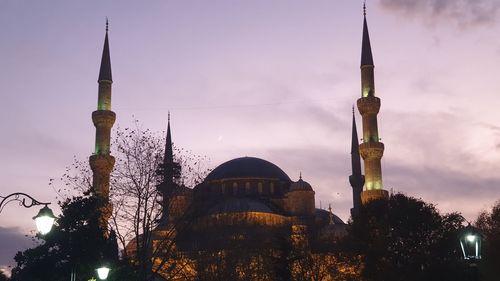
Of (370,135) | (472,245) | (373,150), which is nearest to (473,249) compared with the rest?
(472,245)

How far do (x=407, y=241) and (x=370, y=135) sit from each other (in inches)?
459

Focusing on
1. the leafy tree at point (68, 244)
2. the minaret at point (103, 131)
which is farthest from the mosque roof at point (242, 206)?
the leafy tree at point (68, 244)

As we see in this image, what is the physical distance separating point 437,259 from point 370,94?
53.0 ft

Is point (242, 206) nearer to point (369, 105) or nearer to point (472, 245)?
point (369, 105)

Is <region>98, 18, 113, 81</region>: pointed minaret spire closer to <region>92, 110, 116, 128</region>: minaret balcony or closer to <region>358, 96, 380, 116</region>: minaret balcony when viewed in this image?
<region>92, 110, 116, 128</region>: minaret balcony

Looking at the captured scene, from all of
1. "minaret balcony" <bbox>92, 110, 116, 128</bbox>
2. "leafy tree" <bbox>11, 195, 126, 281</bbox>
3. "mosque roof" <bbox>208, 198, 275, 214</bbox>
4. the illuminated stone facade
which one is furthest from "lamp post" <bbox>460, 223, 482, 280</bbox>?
"mosque roof" <bbox>208, 198, 275, 214</bbox>

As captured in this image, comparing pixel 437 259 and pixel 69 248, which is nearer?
pixel 69 248

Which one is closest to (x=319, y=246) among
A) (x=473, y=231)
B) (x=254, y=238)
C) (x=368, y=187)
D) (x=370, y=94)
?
(x=254, y=238)

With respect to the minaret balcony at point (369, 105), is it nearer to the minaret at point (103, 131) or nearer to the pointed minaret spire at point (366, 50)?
the pointed minaret spire at point (366, 50)

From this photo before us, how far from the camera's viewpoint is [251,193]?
203ft

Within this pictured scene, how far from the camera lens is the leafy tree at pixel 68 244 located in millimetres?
29891

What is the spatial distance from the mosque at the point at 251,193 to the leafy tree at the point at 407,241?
4.24 metres

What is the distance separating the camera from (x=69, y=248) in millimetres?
30266

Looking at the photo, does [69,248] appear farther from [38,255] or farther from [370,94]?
[370,94]
